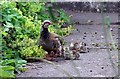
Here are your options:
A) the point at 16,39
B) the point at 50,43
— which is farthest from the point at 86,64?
the point at 16,39

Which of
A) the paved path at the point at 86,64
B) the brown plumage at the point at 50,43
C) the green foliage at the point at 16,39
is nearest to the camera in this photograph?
the paved path at the point at 86,64

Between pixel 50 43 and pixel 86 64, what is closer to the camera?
pixel 86 64

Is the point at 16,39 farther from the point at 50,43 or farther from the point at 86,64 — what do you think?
the point at 86,64

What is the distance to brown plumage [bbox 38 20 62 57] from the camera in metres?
5.14

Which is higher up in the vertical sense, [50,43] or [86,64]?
[50,43]

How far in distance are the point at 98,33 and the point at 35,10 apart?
1.00 meters

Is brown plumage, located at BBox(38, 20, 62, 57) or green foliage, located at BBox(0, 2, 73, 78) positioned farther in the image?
brown plumage, located at BBox(38, 20, 62, 57)

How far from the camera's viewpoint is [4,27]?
17.4ft

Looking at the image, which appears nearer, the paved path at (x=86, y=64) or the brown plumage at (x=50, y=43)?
the paved path at (x=86, y=64)

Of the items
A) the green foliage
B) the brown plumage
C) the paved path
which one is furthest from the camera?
the brown plumage

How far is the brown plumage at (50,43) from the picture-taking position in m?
5.14

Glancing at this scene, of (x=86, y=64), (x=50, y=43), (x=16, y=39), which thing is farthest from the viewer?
(x=16, y=39)

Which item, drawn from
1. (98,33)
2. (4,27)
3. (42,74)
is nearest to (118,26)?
(98,33)

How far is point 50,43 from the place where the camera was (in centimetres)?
515
